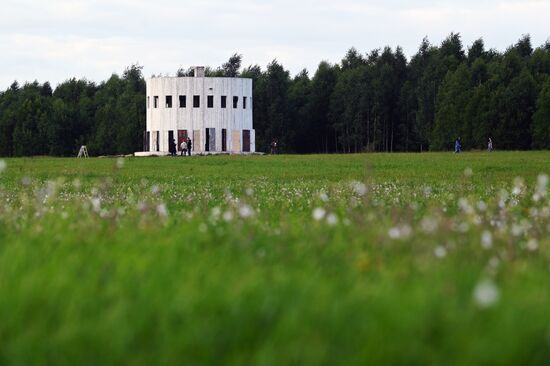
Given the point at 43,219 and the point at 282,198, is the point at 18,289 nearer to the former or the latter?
the point at 43,219

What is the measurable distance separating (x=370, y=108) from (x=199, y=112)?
157 feet

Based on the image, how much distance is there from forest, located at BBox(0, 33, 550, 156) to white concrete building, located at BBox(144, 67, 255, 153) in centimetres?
3201

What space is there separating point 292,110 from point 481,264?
14428cm

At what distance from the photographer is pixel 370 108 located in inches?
5778

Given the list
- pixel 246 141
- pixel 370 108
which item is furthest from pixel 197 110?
pixel 370 108

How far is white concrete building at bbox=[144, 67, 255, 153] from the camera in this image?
340 ft

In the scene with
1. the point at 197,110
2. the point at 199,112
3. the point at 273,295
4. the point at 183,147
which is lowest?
the point at 183,147

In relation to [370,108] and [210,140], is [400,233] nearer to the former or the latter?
[210,140]

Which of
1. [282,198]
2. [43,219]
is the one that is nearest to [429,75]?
[282,198]

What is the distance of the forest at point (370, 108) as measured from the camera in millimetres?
121688

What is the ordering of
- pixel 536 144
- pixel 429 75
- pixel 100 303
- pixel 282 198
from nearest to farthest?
pixel 100 303 < pixel 282 198 < pixel 536 144 < pixel 429 75

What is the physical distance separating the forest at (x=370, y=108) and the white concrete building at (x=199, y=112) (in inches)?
1260

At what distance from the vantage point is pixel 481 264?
27.9ft

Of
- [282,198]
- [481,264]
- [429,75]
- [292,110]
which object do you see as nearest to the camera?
[481,264]
